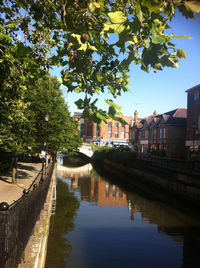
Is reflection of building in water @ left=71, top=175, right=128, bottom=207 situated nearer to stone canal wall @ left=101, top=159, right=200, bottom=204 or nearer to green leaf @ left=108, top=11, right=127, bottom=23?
stone canal wall @ left=101, top=159, right=200, bottom=204

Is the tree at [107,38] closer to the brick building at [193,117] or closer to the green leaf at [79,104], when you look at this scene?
the green leaf at [79,104]

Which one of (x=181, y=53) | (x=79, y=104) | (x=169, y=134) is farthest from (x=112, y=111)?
(x=169, y=134)

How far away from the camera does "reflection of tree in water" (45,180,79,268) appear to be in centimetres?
865

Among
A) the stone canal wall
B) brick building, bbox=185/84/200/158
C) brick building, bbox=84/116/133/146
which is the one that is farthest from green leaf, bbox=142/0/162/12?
brick building, bbox=84/116/133/146

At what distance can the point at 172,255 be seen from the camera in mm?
9672

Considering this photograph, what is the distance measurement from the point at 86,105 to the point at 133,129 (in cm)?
6099

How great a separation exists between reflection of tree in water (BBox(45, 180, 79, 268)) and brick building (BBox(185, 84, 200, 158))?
18156 mm

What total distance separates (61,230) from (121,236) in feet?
10.3

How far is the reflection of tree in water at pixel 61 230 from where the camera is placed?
8.65m

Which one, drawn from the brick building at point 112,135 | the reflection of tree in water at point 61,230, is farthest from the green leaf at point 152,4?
the brick building at point 112,135

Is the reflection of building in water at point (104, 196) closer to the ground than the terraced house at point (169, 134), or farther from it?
closer to the ground

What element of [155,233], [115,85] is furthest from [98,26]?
[155,233]

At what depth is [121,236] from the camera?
11391 millimetres

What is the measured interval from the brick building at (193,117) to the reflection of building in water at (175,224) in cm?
1391
